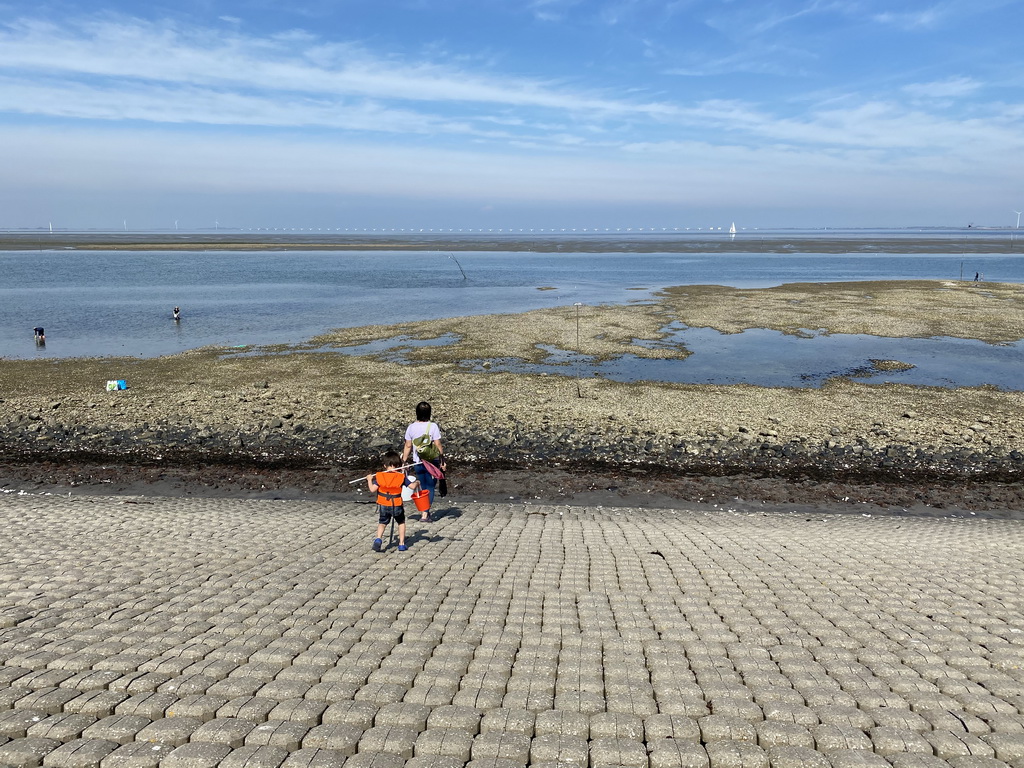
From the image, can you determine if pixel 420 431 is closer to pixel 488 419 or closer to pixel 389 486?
pixel 389 486

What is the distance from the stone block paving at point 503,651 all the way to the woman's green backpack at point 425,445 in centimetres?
153

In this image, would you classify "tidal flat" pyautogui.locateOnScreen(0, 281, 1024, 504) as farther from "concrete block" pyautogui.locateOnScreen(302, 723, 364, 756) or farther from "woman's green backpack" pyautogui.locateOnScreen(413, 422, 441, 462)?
"concrete block" pyautogui.locateOnScreen(302, 723, 364, 756)

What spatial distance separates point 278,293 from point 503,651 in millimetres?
60663

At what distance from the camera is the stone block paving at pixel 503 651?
17.0ft

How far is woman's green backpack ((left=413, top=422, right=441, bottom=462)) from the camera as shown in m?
11.2

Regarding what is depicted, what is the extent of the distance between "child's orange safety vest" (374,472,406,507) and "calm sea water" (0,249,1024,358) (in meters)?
27.0

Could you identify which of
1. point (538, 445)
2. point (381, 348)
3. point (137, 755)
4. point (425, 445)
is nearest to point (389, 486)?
point (425, 445)

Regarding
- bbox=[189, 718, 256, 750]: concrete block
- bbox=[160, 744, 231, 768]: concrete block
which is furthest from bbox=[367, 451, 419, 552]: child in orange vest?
bbox=[160, 744, 231, 768]: concrete block

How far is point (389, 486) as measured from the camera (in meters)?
10.0

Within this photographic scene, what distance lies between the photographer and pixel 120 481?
1652cm

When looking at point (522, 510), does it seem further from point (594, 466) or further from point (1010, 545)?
point (1010, 545)

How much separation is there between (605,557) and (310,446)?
1139 cm

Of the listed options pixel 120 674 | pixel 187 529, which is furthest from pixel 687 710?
pixel 187 529

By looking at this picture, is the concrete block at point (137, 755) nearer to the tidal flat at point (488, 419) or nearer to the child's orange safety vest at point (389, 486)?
the child's orange safety vest at point (389, 486)
